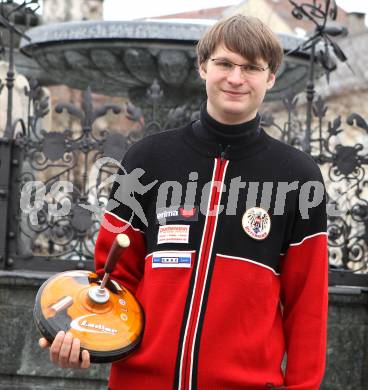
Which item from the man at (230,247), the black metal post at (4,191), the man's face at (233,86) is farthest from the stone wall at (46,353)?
the man's face at (233,86)

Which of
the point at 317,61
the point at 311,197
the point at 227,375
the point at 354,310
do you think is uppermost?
the point at 317,61

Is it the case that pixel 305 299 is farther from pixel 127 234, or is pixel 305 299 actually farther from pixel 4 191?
pixel 4 191

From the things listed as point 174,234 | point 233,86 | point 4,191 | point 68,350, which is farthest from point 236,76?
point 4,191

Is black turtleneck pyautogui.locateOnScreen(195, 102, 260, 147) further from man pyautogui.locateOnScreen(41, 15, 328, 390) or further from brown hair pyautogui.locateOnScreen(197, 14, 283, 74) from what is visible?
brown hair pyautogui.locateOnScreen(197, 14, 283, 74)

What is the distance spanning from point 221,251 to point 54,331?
0.54 meters

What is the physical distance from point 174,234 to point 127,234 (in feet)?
0.61

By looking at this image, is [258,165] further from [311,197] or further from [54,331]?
[54,331]

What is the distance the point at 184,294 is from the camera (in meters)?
3.07

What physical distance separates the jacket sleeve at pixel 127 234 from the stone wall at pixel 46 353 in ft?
8.50

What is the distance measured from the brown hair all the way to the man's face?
0.06 feet

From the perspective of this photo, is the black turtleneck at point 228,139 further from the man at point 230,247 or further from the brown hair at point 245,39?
the brown hair at point 245,39

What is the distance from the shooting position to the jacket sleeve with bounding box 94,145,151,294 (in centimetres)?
327

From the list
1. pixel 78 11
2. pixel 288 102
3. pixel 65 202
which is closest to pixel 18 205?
pixel 65 202

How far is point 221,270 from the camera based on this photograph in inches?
122
